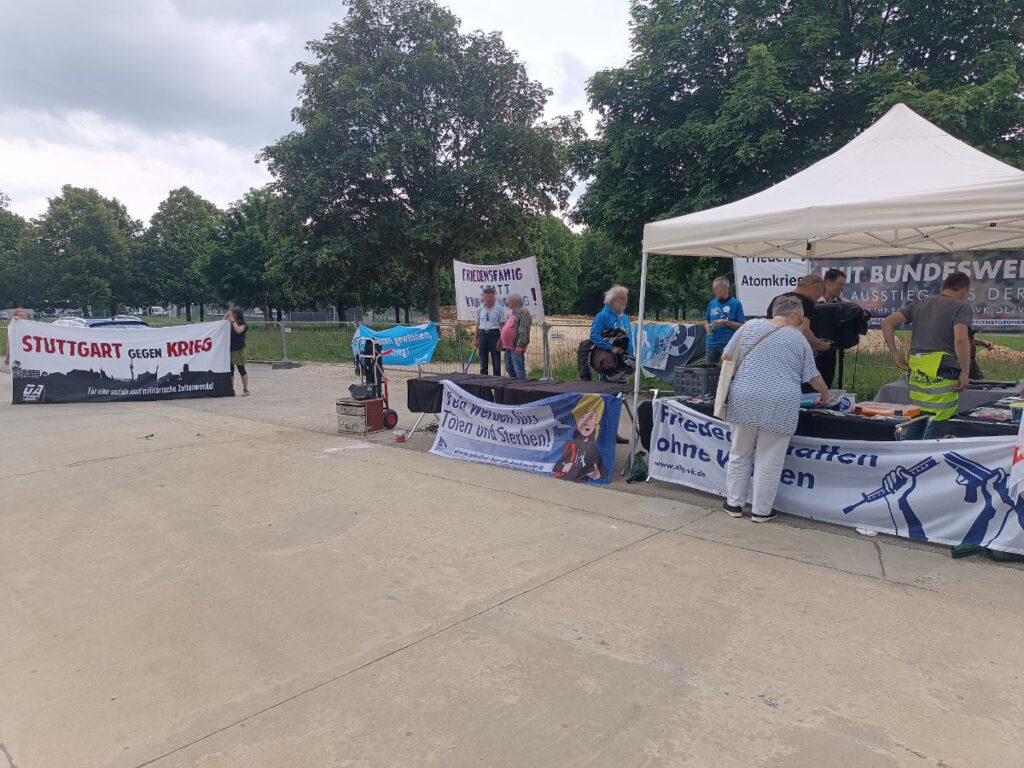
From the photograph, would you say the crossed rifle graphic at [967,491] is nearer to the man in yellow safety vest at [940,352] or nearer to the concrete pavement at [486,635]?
the concrete pavement at [486,635]

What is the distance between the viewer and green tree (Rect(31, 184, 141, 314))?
4559cm

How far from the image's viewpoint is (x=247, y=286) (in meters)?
35.3

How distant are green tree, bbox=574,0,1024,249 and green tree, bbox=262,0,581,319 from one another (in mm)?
8378

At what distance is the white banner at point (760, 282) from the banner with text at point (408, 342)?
17.8ft

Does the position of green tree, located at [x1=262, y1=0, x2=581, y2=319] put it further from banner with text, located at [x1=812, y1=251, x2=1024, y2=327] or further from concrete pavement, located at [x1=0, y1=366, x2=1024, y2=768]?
concrete pavement, located at [x1=0, y1=366, x2=1024, y2=768]

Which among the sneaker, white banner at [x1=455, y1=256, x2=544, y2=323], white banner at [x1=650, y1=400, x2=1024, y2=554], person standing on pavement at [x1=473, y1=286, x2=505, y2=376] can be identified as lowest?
the sneaker

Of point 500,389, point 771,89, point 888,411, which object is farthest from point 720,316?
point 771,89

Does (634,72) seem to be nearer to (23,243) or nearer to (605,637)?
(605,637)

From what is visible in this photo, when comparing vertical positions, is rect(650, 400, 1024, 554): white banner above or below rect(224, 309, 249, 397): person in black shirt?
below

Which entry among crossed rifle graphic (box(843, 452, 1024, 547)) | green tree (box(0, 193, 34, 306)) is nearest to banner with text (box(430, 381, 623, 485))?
crossed rifle graphic (box(843, 452, 1024, 547))

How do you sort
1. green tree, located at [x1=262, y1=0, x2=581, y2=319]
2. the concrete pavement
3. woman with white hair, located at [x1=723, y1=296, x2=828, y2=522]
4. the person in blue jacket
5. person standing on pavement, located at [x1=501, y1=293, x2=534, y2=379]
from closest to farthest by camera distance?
the concrete pavement, woman with white hair, located at [x1=723, y1=296, x2=828, y2=522], the person in blue jacket, person standing on pavement, located at [x1=501, y1=293, x2=534, y2=379], green tree, located at [x1=262, y1=0, x2=581, y2=319]

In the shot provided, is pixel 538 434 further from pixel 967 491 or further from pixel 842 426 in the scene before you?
pixel 967 491

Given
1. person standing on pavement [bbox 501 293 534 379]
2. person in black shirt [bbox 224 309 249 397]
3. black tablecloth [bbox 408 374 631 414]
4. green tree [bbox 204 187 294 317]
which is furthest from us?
green tree [bbox 204 187 294 317]

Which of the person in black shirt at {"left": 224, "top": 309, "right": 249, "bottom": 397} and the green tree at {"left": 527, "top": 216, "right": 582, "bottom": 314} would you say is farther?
the green tree at {"left": 527, "top": 216, "right": 582, "bottom": 314}
